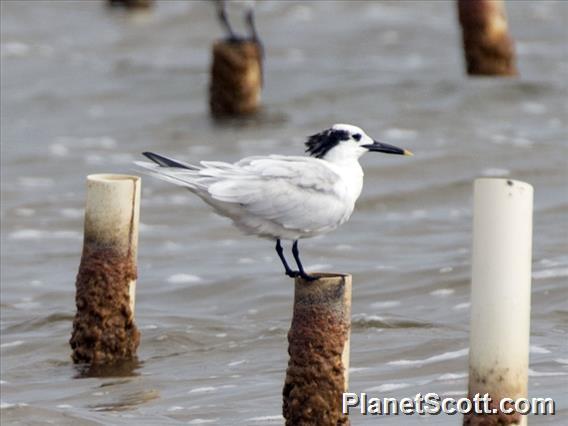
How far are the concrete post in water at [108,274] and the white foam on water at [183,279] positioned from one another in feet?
7.54

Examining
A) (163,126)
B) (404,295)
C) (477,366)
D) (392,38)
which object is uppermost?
(392,38)

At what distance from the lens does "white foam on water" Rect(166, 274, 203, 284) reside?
11383mm

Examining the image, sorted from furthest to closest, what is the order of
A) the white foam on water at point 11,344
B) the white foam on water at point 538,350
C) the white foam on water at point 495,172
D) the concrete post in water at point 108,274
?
the white foam on water at point 495,172 → the white foam on water at point 11,344 → the white foam on water at point 538,350 → the concrete post in water at point 108,274

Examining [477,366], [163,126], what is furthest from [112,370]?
[163,126]

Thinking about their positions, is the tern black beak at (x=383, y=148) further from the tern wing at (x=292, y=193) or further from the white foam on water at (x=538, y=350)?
the white foam on water at (x=538, y=350)

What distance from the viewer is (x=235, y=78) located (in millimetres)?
17594

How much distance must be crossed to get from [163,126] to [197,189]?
11.0 m

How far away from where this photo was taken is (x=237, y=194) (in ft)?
22.7

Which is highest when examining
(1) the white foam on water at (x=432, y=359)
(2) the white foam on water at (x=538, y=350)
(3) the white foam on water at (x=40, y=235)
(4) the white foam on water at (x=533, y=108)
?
(4) the white foam on water at (x=533, y=108)

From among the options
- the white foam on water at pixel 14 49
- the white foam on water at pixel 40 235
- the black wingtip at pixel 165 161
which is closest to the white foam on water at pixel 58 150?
the white foam on water at pixel 40 235

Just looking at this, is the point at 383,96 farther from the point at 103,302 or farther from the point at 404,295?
the point at 103,302

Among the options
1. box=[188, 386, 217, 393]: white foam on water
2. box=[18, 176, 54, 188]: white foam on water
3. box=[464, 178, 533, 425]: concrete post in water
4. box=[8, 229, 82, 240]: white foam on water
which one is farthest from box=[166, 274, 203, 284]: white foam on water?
box=[464, 178, 533, 425]: concrete post in water

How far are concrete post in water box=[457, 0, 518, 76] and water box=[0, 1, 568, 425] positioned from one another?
0.95 ft

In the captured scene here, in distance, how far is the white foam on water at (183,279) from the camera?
37.3 ft
